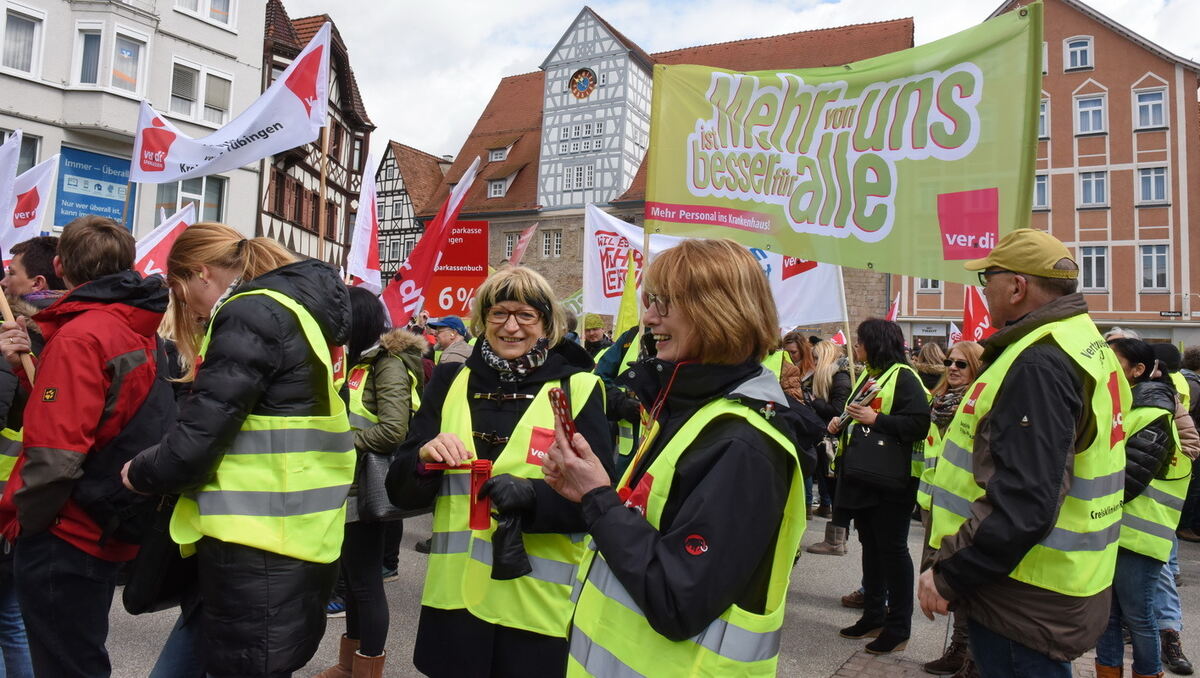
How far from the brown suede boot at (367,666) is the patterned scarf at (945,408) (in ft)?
10.8

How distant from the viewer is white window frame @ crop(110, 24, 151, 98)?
2014cm

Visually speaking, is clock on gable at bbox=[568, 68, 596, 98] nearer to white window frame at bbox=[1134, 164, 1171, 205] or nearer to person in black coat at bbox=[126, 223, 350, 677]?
white window frame at bbox=[1134, 164, 1171, 205]

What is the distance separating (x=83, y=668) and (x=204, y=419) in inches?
44.8

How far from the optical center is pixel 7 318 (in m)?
3.40

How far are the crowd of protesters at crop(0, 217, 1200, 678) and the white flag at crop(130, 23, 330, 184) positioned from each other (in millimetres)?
3416

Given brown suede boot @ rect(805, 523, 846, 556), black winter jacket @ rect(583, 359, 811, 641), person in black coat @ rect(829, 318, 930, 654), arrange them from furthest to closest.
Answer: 1. brown suede boot @ rect(805, 523, 846, 556)
2. person in black coat @ rect(829, 318, 930, 654)
3. black winter jacket @ rect(583, 359, 811, 641)

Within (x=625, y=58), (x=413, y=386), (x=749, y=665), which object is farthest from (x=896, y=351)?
(x=625, y=58)

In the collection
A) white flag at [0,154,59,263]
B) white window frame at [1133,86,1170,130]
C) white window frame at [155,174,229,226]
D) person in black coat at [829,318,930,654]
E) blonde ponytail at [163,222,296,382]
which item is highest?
white window frame at [1133,86,1170,130]

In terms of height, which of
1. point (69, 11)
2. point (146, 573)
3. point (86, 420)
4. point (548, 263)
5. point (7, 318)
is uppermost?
point (69, 11)

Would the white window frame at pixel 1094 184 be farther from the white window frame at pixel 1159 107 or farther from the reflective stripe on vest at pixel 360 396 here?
the reflective stripe on vest at pixel 360 396

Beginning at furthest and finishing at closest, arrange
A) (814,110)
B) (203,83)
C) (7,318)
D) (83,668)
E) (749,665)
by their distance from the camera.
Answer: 1. (203,83)
2. (814,110)
3. (7,318)
4. (83,668)
5. (749,665)

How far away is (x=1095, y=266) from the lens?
30453 mm

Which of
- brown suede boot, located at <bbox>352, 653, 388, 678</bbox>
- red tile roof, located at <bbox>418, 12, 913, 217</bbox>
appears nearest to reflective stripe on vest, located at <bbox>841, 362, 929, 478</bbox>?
brown suede boot, located at <bbox>352, 653, 388, 678</bbox>

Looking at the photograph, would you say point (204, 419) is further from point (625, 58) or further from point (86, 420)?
point (625, 58)
